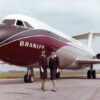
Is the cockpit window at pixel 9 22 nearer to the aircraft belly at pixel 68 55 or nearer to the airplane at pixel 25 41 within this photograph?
the airplane at pixel 25 41

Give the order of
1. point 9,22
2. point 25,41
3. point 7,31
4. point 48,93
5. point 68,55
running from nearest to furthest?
point 48,93
point 7,31
point 25,41
point 9,22
point 68,55

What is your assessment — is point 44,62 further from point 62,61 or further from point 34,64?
point 62,61

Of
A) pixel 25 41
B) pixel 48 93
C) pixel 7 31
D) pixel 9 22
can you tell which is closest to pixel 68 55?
pixel 25 41

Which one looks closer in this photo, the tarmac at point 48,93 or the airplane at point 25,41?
the tarmac at point 48,93

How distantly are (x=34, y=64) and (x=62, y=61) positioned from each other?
4476mm

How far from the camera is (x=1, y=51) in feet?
40.2

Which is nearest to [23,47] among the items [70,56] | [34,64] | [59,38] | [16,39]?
[16,39]

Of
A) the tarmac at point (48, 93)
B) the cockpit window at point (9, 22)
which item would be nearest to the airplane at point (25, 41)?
the cockpit window at point (9, 22)

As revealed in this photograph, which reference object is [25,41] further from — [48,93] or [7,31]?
[48,93]

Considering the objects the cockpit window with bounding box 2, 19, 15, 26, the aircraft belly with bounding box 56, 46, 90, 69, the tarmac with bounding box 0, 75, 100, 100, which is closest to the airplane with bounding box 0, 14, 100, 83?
the cockpit window with bounding box 2, 19, 15, 26

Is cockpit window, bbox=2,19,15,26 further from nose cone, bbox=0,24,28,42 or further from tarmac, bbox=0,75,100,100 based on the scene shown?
tarmac, bbox=0,75,100,100

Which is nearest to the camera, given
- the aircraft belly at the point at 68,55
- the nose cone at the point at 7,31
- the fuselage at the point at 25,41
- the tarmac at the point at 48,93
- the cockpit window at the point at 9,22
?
the tarmac at the point at 48,93

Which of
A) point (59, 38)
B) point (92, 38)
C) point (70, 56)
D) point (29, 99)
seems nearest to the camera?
point (29, 99)

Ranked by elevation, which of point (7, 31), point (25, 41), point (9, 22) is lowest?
point (25, 41)
